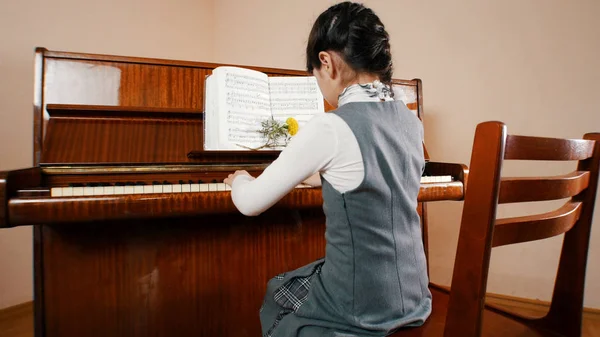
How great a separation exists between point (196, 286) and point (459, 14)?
207cm

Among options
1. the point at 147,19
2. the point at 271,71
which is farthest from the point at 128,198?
the point at 147,19

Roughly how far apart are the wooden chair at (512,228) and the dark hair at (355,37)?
298 millimetres

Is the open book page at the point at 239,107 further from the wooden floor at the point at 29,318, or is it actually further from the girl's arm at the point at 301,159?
the wooden floor at the point at 29,318

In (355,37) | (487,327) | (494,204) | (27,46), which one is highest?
(27,46)

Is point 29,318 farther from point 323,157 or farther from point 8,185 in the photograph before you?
point 323,157

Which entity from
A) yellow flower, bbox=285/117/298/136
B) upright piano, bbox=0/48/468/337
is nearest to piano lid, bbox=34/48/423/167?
upright piano, bbox=0/48/468/337

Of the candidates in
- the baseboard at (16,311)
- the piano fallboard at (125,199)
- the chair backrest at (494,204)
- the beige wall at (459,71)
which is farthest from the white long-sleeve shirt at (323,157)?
the baseboard at (16,311)

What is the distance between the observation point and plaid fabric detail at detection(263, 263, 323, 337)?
0.86m

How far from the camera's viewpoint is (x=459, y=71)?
217cm

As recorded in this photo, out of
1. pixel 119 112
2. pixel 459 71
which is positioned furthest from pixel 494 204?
pixel 459 71

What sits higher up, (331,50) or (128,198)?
(331,50)

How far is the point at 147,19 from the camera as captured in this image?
2566 millimetres

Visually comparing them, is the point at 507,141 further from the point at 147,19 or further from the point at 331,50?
the point at 147,19

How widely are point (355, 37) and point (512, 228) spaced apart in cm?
49
